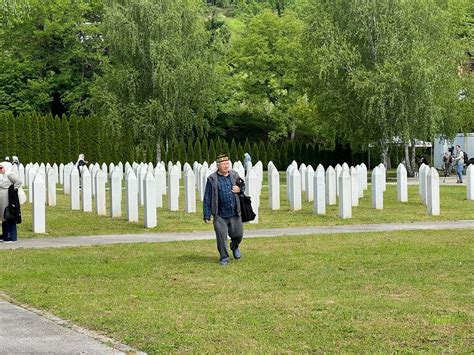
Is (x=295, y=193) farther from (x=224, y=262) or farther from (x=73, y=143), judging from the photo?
(x=73, y=143)

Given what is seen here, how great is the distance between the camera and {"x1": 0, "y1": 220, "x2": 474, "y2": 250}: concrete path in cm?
1861

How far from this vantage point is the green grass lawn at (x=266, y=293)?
8453 mm

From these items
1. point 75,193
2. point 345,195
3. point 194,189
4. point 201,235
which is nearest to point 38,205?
point 201,235

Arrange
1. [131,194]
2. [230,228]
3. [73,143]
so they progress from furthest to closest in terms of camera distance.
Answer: [73,143]
[131,194]
[230,228]

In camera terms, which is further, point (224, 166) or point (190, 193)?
point (190, 193)

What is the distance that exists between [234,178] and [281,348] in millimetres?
7174

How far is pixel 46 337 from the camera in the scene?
8.66 metres

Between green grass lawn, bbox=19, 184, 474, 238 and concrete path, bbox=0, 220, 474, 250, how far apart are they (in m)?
1.00

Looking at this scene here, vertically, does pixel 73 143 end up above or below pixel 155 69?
Answer: below

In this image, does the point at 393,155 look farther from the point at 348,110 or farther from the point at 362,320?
the point at 362,320

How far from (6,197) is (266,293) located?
9077mm

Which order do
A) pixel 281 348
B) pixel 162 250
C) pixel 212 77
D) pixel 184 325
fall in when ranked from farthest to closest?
pixel 212 77 → pixel 162 250 → pixel 184 325 → pixel 281 348

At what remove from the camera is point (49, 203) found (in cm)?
3052

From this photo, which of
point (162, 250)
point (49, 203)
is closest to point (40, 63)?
point (49, 203)
